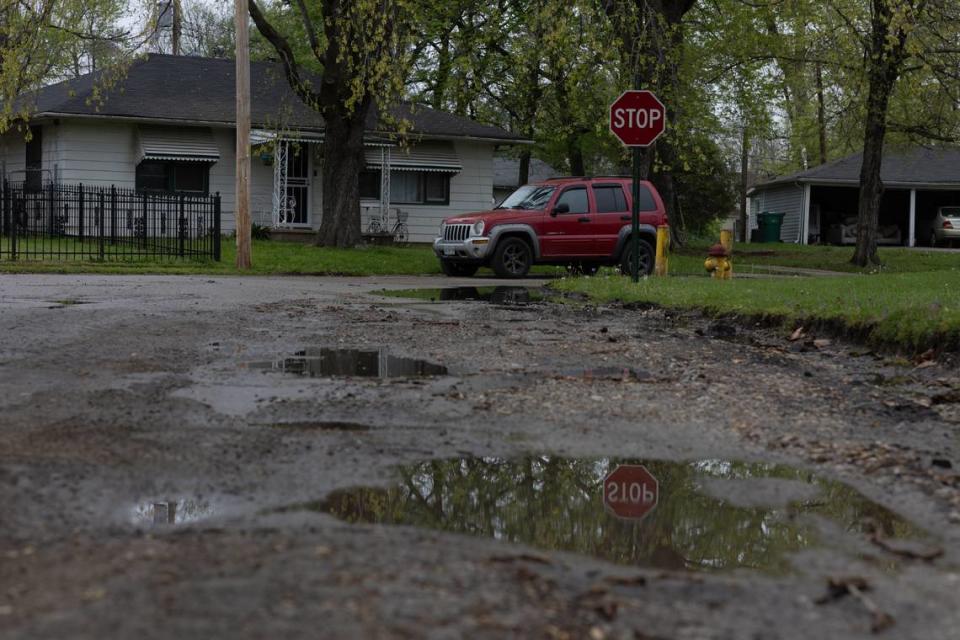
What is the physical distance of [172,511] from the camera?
13.5 feet

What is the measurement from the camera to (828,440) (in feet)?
18.7

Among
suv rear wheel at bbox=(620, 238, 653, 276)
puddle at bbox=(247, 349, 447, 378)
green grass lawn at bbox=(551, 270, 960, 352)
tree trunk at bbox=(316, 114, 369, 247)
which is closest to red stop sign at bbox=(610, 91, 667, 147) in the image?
green grass lawn at bbox=(551, 270, 960, 352)

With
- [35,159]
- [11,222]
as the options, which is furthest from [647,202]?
[35,159]

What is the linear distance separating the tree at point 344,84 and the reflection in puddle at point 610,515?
16927 mm

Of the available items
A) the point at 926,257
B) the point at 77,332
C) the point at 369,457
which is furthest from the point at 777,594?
the point at 926,257

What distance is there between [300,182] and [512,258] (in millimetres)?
14692

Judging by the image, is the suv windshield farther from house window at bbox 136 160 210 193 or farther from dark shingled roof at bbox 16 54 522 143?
house window at bbox 136 160 210 193

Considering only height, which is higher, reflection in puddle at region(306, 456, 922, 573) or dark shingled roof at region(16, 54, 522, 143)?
dark shingled roof at region(16, 54, 522, 143)

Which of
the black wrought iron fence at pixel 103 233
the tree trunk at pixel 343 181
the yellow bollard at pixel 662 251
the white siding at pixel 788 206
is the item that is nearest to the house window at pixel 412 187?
the tree trunk at pixel 343 181

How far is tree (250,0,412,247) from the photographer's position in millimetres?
21469

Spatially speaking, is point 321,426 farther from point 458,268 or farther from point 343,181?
point 343,181

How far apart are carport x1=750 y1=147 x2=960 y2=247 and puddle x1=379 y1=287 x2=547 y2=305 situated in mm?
34869

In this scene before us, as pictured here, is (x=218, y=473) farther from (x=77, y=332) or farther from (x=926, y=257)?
(x=926, y=257)

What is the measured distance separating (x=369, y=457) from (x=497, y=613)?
2084 mm
